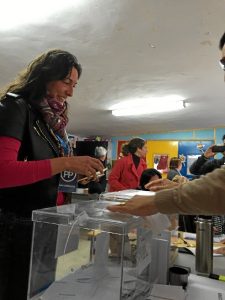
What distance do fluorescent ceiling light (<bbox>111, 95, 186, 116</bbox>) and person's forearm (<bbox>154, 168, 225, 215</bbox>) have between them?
121 inches

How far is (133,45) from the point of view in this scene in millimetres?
2258

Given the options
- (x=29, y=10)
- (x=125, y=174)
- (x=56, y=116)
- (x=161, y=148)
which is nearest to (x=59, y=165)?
(x=56, y=116)

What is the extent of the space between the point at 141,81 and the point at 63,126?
2.15 meters

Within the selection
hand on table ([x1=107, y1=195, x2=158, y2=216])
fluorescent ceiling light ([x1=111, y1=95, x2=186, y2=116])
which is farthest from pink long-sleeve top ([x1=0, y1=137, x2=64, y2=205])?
fluorescent ceiling light ([x1=111, y1=95, x2=186, y2=116])

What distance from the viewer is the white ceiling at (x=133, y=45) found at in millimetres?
1785

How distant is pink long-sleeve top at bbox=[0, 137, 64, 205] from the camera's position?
0.82 m

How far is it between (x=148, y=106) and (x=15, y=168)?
11.4ft

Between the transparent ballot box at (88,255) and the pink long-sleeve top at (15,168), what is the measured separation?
0.40 ft

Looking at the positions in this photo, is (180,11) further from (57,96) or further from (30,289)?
(30,289)

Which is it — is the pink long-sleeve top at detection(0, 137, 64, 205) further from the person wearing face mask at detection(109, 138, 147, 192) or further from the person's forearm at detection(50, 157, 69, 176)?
the person wearing face mask at detection(109, 138, 147, 192)

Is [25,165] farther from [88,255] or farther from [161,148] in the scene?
[161,148]

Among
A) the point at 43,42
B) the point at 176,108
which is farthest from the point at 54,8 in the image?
the point at 176,108

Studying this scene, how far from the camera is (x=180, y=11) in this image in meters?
1.76

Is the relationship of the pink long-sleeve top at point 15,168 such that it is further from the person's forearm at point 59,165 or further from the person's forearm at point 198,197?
the person's forearm at point 198,197
